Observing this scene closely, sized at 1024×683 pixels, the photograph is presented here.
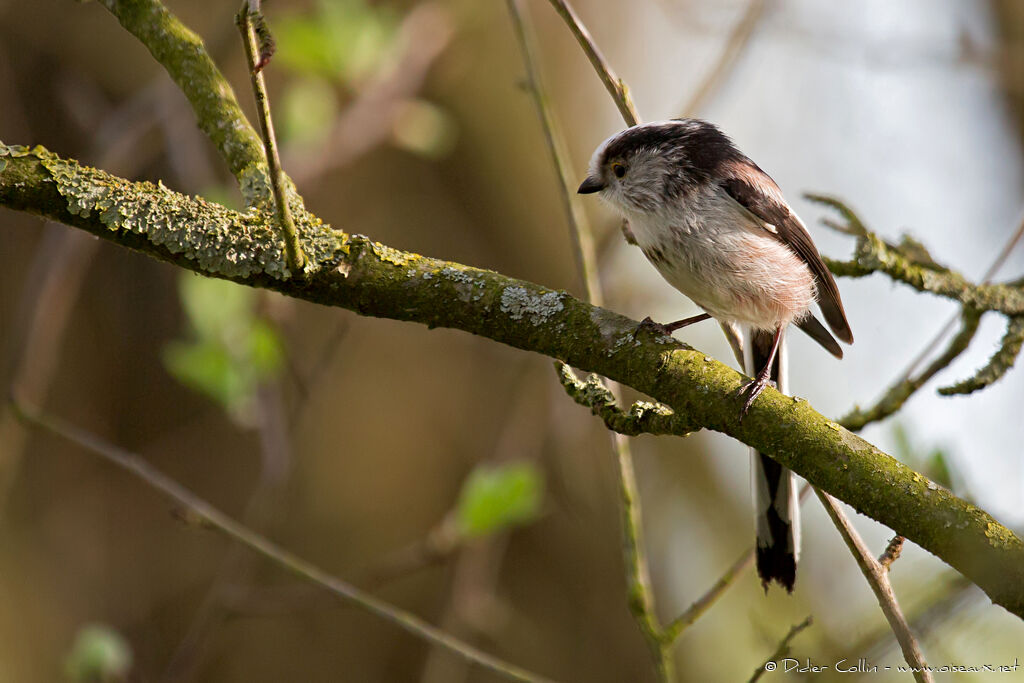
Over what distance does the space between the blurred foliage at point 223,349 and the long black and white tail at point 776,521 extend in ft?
5.78

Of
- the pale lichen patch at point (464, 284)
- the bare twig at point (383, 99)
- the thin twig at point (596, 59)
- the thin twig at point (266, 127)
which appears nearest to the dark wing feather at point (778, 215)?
the thin twig at point (596, 59)

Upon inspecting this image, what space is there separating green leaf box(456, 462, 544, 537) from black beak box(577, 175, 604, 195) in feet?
3.45

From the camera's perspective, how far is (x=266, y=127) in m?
1.61

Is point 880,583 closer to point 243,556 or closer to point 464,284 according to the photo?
point 464,284

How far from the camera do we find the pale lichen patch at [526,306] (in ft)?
6.31

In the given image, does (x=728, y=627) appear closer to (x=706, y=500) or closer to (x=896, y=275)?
(x=706, y=500)

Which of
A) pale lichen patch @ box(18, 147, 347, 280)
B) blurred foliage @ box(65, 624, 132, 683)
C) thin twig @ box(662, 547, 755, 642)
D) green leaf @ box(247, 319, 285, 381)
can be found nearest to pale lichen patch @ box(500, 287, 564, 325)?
pale lichen patch @ box(18, 147, 347, 280)

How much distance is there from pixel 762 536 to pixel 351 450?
238 centimetres

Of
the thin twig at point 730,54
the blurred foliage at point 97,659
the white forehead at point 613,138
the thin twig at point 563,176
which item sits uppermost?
the thin twig at point 730,54

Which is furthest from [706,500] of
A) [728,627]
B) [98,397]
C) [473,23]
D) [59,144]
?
[59,144]

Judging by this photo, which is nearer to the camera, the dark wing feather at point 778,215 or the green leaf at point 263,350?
the dark wing feather at point 778,215

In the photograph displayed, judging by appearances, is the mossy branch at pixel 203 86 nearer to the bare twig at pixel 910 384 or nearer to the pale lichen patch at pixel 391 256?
the pale lichen patch at pixel 391 256

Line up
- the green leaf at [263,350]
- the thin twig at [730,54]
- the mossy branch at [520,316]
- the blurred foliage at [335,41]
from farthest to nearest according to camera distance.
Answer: the blurred foliage at [335,41]
the thin twig at [730,54]
the green leaf at [263,350]
the mossy branch at [520,316]

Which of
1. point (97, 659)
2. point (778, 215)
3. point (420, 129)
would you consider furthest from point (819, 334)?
point (97, 659)
